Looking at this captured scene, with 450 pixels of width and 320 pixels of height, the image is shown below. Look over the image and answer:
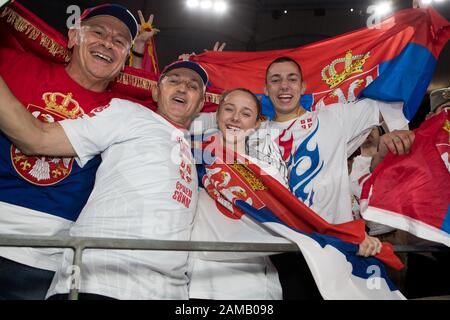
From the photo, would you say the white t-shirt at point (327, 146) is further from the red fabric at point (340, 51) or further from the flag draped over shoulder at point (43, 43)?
the flag draped over shoulder at point (43, 43)

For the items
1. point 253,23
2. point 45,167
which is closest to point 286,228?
point 45,167

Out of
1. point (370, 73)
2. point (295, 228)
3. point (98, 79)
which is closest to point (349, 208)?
point (295, 228)

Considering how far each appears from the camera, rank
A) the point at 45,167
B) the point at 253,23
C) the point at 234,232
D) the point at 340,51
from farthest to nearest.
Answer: the point at 253,23
the point at 340,51
the point at 234,232
the point at 45,167

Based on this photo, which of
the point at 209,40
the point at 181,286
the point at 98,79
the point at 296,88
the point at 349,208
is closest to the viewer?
the point at 181,286

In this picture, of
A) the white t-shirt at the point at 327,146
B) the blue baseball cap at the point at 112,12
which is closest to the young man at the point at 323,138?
the white t-shirt at the point at 327,146

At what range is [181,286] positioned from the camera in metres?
1.51

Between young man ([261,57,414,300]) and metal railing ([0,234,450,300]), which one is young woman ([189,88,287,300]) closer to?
young man ([261,57,414,300])

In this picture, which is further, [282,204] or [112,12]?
[112,12]

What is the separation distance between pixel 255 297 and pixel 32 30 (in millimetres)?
1613

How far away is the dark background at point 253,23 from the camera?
882cm

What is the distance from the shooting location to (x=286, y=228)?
1678 mm

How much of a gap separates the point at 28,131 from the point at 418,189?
1.66 metres

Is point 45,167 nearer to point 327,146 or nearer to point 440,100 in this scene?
→ point 327,146

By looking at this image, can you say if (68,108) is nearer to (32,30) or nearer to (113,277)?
(32,30)
